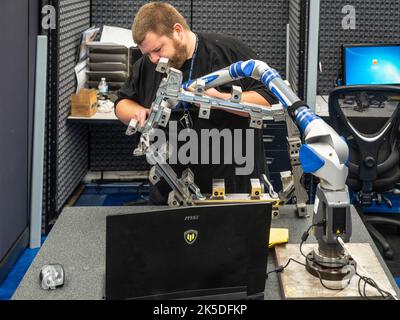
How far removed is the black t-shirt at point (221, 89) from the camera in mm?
2283

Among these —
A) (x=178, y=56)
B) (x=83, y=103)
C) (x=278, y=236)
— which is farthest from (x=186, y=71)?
(x=83, y=103)

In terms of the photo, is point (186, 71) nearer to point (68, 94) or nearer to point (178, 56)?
point (178, 56)

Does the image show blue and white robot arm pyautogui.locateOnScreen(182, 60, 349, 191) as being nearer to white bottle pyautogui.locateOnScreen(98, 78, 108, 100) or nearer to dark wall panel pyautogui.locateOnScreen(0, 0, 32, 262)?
A: dark wall panel pyautogui.locateOnScreen(0, 0, 32, 262)

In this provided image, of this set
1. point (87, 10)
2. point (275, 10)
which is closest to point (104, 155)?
point (87, 10)

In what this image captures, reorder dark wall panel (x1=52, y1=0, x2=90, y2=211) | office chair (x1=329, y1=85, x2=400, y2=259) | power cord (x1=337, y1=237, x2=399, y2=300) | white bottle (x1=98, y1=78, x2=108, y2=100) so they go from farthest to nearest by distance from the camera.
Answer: white bottle (x1=98, y1=78, x2=108, y2=100) < dark wall panel (x1=52, y1=0, x2=90, y2=211) < office chair (x1=329, y1=85, x2=400, y2=259) < power cord (x1=337, y1=237, x2=399, y2=300)

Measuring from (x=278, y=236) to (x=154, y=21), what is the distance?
831mm

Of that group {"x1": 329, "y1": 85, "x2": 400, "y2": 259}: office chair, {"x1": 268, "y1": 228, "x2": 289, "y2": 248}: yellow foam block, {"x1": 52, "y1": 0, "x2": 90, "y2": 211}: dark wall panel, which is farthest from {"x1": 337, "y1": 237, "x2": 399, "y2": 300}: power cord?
{"x1": 52, "y1": 0, "x2": 90, "y2": 211}: dark wall panel

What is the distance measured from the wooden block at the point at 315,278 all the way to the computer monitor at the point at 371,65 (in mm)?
2275

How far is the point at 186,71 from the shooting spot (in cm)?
230

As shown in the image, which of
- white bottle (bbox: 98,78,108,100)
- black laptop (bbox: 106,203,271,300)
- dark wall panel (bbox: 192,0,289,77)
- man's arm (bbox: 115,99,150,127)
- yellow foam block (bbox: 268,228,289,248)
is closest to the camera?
black laptop (bbox: 106,203,271,300)

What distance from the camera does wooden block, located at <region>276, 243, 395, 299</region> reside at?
1526mm

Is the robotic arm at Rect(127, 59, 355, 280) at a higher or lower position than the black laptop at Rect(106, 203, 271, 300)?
higher

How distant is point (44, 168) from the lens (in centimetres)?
346

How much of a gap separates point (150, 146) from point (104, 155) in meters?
2.60
